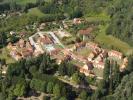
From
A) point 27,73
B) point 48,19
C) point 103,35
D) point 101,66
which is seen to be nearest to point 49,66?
point 27,73

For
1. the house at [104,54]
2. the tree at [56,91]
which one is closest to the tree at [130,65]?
the house at [104,54]

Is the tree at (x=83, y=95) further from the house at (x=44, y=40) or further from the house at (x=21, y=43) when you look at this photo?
the house at (x=44, y=40)

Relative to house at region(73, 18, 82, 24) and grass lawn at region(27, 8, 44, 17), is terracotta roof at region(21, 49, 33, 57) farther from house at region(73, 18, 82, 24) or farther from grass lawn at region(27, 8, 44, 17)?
grass lawn at region(27, 8, 44, 17)

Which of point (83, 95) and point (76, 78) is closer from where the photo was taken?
point (83, 95)


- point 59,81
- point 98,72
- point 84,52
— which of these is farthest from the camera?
point 84,52

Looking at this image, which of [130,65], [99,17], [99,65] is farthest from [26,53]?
[99,17]

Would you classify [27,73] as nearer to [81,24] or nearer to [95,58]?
[95,58]

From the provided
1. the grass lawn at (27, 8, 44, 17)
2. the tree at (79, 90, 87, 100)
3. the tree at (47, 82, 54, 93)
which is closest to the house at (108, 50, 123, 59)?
the tree at (79, 90, 87, 100)

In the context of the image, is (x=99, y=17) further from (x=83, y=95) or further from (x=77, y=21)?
(x=83, y=95)
